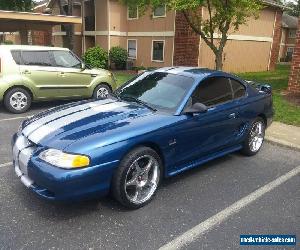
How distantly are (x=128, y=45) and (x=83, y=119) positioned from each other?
21.2 m

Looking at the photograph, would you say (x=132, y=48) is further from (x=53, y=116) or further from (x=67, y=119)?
(x=67, y=119)

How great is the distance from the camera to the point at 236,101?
5.43 m

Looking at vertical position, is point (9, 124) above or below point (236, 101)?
below

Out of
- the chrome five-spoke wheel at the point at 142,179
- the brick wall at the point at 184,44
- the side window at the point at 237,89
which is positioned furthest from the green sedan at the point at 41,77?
the brick wall at the point at 184,44

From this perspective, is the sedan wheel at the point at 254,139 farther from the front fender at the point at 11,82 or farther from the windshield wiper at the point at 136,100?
the front fender at the point at 11,82

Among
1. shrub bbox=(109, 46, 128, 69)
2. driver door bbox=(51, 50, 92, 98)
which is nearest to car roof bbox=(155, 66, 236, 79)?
driver door bbox=(51, 50, 92, 98)

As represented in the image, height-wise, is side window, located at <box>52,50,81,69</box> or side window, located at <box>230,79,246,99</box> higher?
side window, located at <box>52,50,81,69</box>

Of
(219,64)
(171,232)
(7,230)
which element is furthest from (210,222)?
(219,64)

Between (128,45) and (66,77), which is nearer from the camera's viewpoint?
(66,77)

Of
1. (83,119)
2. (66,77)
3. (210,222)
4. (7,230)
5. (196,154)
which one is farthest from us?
(66,77)

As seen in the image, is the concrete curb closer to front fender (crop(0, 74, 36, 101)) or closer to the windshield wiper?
the windshield wiper

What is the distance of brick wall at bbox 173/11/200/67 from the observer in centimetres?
1884

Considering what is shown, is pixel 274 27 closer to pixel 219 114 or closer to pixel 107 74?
pixel 107 74

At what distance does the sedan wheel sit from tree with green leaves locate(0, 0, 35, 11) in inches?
990
